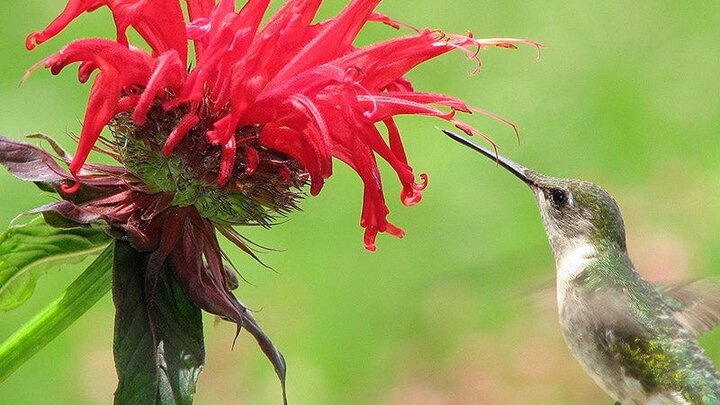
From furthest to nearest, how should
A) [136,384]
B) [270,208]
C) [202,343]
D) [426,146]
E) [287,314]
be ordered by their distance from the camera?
1. [426,146]
2. [287,314]
3. [270,208]
4. [202,343]
5. [136,384]

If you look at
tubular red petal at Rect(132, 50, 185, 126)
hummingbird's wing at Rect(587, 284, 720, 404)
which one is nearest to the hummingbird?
hummingbird's wing at Rect(587, 284, 720, 404)

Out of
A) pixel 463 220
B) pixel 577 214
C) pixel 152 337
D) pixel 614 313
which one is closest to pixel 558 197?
pixel 577 214

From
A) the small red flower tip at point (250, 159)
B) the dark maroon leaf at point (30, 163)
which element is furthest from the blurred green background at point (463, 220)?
the dark maroon leaf at point (30, 163)

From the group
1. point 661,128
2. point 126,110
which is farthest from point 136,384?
point 661,128

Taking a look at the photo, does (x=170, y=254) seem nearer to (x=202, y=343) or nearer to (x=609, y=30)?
(x=202, y=343)

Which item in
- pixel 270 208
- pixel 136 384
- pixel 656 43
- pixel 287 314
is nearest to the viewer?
pixel 136 384

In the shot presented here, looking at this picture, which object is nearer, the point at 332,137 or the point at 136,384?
the point at 136,384

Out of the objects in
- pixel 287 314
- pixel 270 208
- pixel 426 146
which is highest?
pixel 270 208

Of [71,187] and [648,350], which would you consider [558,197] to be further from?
[71,187]

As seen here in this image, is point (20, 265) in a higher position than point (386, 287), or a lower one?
higher
